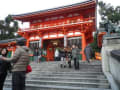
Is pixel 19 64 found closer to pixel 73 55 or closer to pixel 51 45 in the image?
pixel 73 55

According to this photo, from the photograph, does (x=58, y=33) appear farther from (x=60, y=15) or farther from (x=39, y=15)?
(x=39, y=15)

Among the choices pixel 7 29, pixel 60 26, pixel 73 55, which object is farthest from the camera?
pixel 7 29

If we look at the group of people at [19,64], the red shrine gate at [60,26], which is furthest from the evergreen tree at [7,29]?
the group of people at [19,64]

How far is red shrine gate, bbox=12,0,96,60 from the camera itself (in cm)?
1445

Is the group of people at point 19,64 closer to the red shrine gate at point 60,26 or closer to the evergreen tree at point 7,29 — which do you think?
the red shrine gate at point 60,26

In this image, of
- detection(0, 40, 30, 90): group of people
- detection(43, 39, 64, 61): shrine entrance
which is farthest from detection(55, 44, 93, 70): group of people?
detection(43, 39, 64, 61): shrine entrance

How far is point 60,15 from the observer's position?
16.6 m

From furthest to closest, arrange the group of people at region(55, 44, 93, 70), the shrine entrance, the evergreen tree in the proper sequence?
the evergreen tree → the shrine entrance → the group of people at region(55, 44, 93, 70)

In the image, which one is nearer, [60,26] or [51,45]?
[60,26]

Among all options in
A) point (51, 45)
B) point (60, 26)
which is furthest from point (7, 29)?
point (60, 26)

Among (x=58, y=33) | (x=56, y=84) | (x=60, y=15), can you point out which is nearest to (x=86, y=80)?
(x=56, y=84)

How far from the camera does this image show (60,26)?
48.8 feet

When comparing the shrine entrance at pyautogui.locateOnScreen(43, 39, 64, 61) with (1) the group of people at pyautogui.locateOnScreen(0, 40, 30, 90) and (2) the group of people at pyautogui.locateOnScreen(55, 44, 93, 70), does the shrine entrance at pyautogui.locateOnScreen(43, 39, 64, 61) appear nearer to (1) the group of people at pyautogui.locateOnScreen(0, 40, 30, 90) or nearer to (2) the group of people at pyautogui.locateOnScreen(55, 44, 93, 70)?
(2) the group of people at pyautogui.locateOnScreen(55, 44, 93, 70)

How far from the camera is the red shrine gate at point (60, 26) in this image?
14.4 meters
